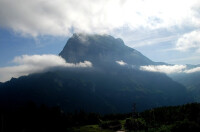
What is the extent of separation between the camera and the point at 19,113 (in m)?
117

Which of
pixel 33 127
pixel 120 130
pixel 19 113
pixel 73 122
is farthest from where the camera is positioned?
pixel 73 122

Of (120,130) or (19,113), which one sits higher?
(19,113)

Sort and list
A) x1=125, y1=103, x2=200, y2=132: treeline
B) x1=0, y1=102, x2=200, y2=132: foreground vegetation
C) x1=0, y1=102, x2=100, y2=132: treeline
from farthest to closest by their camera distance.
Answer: x1=125, y1=103, x2=200, y2=132: treeline → x1=0, y1=102, x2=100, y2=132: treeline → x1=0, y1=102, x2=200, y2=132: foreground vegetation

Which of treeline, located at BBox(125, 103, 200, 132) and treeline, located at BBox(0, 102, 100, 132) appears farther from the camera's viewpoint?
treeline, located at BBox(125, 103, 200, 132)

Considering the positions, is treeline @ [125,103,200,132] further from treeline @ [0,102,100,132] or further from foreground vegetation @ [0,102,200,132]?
treeline @ [0,102,100,132]

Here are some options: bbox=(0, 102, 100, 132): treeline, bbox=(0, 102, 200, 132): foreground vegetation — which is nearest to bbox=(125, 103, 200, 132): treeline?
bbox=(0, 102, 200, 132): foreground vegetation

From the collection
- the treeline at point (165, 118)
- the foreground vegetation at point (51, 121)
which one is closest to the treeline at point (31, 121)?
the foreground vegetation at point (51, 121)

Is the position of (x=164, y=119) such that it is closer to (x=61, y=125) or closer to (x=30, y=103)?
(x=61, y=125)

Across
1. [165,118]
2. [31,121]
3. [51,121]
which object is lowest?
[165,118]

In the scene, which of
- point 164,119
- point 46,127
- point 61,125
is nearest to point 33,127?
point 46,127

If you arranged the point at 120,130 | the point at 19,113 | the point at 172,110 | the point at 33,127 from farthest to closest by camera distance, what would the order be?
the point at 172,110 → the point at 120,130 → the point at 19,113 → the point at 33,127

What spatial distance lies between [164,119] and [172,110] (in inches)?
410

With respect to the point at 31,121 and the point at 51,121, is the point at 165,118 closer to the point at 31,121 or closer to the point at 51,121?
the point at 51,121

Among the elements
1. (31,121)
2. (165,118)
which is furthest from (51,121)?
(165,118)
